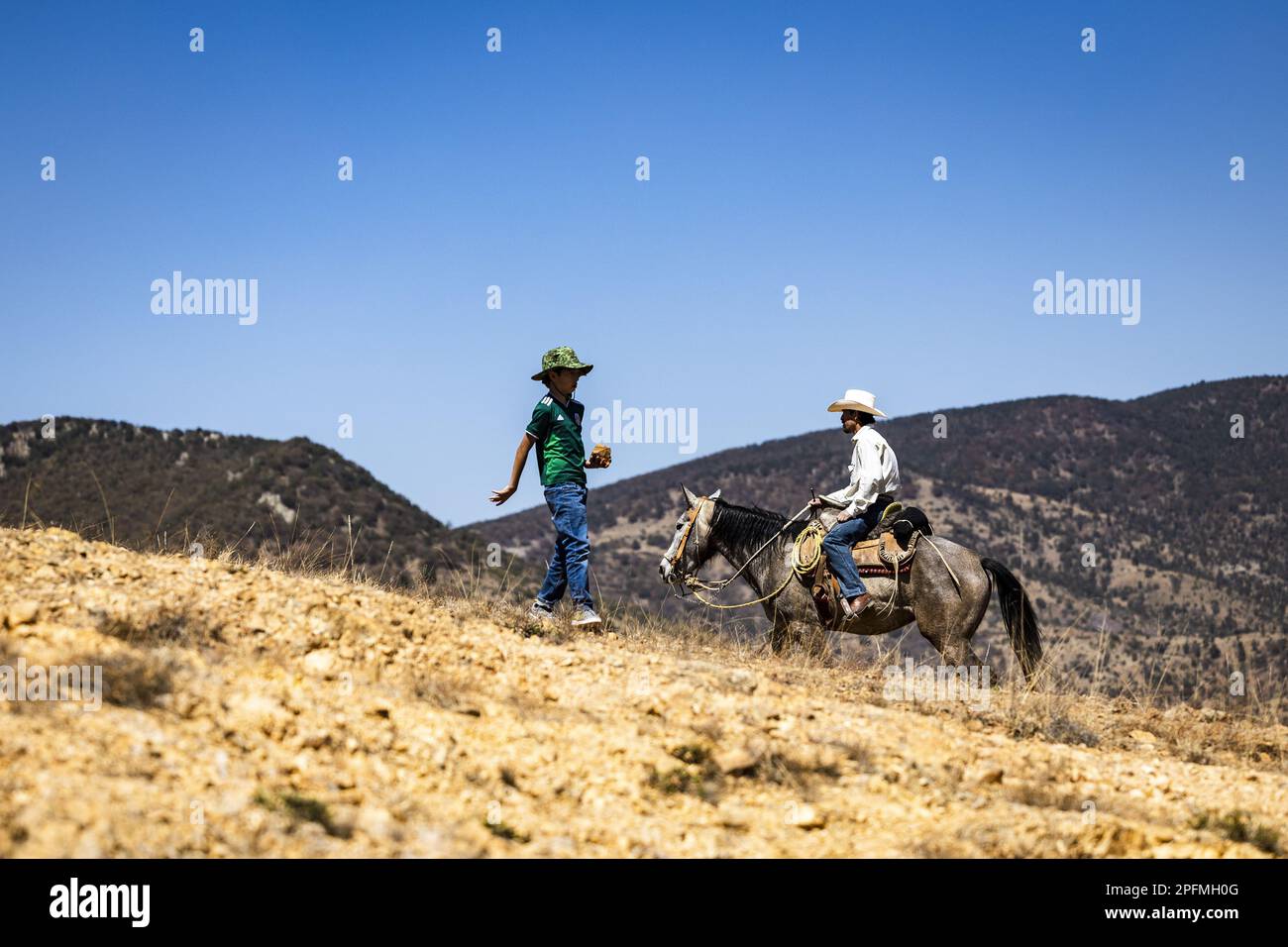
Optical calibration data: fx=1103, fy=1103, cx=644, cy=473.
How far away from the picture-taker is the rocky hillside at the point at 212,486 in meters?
44.1

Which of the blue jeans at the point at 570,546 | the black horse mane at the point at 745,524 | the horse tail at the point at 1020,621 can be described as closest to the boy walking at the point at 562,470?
the blue jeans at the point at 570,546

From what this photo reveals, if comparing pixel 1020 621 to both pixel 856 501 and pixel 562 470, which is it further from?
pixel 562 470

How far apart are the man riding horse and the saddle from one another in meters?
0.13

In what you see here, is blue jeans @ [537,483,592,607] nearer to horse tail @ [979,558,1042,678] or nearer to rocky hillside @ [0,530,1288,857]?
rocky hillside @ [0,530,1288,857]

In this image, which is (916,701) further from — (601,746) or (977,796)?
(601,746)

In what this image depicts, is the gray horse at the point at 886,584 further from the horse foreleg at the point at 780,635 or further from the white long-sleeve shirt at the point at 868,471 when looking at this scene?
the white long-sleeve shirt at the point at 868,471

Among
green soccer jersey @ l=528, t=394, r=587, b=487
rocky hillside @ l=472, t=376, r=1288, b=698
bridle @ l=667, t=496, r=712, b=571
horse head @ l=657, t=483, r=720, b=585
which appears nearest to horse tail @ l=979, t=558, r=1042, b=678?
horse head @ l=657, t=483, r=720, b=585

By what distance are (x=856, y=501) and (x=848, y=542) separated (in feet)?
1.83

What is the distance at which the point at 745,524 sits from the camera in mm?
12164

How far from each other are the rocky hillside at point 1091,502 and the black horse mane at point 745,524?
3801cm

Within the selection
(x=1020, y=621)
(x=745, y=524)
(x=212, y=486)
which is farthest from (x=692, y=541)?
(x=212, y=486)

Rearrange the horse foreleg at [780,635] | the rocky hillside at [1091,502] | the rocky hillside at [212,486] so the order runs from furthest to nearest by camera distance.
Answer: the rocky hillside at [1091,502] → the rocky hillside at [212,486] → the horse foreleg at [780,635]
